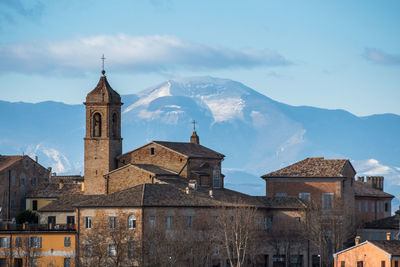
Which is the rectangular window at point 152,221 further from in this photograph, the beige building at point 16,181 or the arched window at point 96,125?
the beige building at point 16,181

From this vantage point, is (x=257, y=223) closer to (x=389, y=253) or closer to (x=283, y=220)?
(x=283, y=220)

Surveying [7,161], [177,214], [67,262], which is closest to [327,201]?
[177,214]

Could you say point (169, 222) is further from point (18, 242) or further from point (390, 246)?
point (390, 246)

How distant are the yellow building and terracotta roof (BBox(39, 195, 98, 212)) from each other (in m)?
8.59

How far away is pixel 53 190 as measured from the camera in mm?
120562

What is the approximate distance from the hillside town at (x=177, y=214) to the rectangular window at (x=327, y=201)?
109 millimetres

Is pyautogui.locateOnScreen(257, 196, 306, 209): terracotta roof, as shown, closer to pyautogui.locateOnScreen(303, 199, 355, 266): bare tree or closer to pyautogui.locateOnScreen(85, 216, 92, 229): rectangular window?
pyautogui.locateOnScreen(303, 199, 355, 266): bare tree

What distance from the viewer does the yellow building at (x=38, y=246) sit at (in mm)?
94562

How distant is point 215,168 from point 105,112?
12.2 m

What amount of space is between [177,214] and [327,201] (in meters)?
19.5

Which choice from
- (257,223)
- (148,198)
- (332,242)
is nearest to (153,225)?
(148,198)

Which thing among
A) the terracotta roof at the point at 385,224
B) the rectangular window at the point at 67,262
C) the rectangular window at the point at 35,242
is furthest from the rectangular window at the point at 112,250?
the terracotta roof at the point at 385,224

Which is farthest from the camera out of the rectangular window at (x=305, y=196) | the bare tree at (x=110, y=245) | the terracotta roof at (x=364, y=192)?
the terracotta roof at (x=364, y=192)

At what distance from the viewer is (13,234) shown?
96500 millimetres
